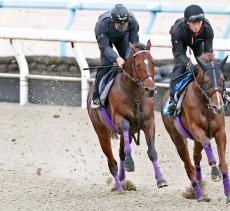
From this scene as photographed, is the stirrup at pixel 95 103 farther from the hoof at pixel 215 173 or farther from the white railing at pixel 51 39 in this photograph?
the white railing at pixel 51 39

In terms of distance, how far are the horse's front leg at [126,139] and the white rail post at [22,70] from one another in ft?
18.3

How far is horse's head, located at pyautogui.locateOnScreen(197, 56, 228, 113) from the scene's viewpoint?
7.88m

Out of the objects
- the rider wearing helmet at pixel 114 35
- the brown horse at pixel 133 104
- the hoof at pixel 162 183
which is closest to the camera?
the hoof at pixel 162 183

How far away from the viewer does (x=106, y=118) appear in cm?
945

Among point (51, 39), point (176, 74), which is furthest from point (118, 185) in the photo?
point (51, 39)

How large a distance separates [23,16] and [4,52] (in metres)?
1.39

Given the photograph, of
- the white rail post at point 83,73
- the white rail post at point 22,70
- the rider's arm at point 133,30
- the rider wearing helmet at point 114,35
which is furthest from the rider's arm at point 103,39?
the white rail post at point 22,70

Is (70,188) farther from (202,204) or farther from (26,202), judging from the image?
(202,204)

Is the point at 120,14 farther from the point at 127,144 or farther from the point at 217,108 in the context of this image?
the point at 217,108

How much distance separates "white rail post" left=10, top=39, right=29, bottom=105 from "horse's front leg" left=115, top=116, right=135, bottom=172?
5583 millimetres

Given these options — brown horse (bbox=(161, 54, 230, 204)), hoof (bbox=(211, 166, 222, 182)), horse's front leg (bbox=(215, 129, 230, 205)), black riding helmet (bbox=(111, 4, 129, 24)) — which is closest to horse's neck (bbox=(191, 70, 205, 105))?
brown horse (bbox=(161, 54, 230, 204))

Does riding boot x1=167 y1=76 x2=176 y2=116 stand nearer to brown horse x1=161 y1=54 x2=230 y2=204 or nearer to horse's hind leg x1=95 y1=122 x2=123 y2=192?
brown horse x1=161 y1=54 x2=230 y2=204

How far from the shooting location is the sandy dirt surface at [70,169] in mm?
8578

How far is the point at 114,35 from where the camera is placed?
9414mm
